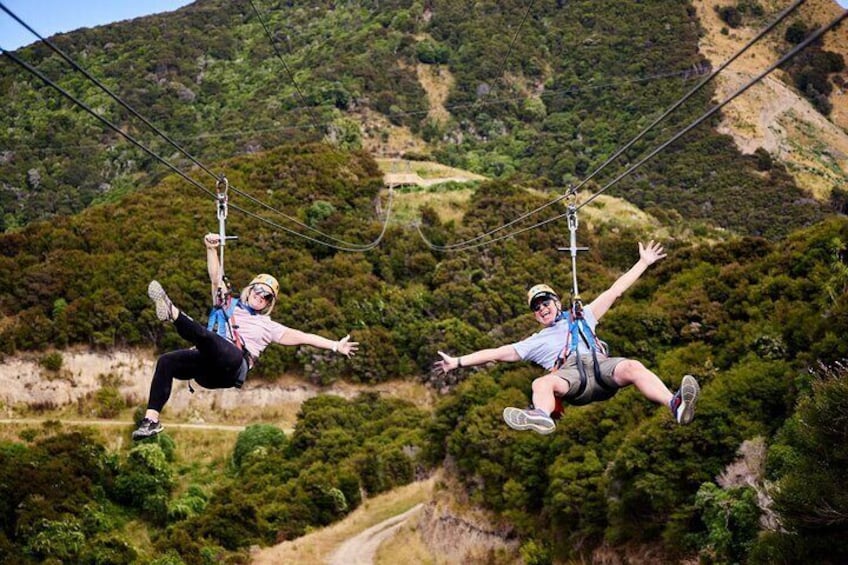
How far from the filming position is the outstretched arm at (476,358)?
11.3m

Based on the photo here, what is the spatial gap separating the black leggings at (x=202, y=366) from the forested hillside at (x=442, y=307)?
9857 millimetres

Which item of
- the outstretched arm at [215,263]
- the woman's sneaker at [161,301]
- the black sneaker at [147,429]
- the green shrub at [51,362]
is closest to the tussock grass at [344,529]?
the green shrub at [51,362]

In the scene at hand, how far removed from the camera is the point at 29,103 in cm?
12950

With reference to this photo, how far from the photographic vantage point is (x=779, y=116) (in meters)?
117

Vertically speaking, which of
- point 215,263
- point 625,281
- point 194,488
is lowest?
point 194,488

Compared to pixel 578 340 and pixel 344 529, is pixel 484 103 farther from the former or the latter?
pixel 578 340

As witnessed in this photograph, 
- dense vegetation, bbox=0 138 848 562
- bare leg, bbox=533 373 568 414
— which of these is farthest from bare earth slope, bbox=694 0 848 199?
bare leg, bbox=533 373 568 414

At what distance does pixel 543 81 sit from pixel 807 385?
117 m

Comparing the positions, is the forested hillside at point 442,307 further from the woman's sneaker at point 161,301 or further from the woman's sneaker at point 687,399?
the woman's sneaker at point 687,399

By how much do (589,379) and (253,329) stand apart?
4.16 metres

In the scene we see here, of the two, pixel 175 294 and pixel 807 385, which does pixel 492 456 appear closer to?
pixel 807 385

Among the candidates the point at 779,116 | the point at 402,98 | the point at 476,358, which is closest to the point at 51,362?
the point at 476,358

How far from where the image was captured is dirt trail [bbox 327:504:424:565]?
38.7m

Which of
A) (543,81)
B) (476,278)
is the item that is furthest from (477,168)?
(476,278)
